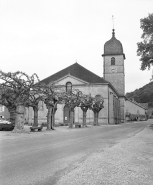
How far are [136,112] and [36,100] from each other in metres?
76.1

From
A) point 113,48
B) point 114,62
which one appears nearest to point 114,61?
point 114,62

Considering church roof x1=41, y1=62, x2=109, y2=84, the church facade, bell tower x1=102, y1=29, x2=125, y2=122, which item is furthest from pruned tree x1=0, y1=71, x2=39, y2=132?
bell tower x1=102, y1=29, x2=125, y2=122

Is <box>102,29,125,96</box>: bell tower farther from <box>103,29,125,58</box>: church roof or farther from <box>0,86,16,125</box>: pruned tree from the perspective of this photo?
<box>0,86,16,125</box>: pruned tree

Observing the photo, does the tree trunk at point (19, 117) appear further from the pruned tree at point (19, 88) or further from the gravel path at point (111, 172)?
the gravel path at point (111, 172)

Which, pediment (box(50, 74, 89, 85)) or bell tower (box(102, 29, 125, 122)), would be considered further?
bell tower (box(102, 29, 125, 122))

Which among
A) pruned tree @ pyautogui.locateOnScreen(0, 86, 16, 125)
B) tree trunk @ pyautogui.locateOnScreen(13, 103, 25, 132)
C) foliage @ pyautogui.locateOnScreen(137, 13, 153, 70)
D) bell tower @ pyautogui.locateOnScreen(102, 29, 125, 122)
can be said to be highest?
bell tower @ pyautogui.locateOnScreen(102, 29, 125, 122)

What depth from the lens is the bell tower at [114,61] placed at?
69.2 meters

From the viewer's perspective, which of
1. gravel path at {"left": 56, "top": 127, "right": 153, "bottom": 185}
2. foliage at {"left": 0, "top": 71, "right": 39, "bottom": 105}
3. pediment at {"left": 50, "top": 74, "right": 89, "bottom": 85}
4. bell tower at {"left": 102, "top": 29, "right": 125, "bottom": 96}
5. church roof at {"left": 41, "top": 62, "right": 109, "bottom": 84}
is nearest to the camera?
gravel path at {"left": 56, "top": 127, "right": 153, "bottom": 185}

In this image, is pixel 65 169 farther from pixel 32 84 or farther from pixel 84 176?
pixel 32 84

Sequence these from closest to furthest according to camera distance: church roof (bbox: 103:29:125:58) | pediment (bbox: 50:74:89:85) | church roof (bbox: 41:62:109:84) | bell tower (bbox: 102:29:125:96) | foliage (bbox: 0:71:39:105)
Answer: foliage (bbox: 0:71:39:105), pediment (bbox: 50:74:89:85), church roof (bbox: 41:62:109:84), church roof (bbox: 103:29:125:58), bell tower (bbox: 102:29:125:96)

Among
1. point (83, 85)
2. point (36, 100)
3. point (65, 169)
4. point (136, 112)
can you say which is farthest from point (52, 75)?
point (65, 169)

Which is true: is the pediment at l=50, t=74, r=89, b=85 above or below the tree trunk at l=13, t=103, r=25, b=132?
above

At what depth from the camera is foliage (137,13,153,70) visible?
25344 mm

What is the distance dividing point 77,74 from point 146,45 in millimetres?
35640
